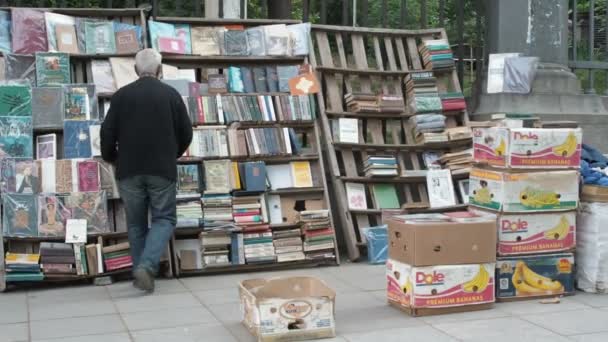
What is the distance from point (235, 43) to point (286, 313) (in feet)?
12.3

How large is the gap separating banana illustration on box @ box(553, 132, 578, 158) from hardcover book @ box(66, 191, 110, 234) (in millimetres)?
3738

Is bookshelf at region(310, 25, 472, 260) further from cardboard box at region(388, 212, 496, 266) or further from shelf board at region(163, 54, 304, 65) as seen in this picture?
cardboard box at region(388, 212, 496, 266)

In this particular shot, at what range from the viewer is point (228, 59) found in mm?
7527

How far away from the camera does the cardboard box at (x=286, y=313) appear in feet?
14.9

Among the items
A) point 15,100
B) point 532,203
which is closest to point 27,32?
point 15,100

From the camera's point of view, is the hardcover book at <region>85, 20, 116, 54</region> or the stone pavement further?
the hardcover book at <region>85, 20, 116, 54</region>

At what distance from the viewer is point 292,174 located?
730cm

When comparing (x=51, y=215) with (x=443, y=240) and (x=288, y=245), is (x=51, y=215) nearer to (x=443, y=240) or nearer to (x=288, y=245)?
(x=288, y=245)

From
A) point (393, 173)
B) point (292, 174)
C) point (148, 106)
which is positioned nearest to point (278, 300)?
point (148, 106)

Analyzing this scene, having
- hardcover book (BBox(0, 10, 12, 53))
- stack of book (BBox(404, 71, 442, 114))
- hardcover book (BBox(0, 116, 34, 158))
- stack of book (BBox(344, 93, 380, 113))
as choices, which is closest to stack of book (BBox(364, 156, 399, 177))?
stack of book (BBox(344, 93, 380, 113))

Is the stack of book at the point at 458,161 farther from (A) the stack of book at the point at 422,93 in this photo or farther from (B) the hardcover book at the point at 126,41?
(B) the hardcover book at the point at 126,41

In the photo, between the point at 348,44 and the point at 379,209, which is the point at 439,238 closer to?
the point at 379,209

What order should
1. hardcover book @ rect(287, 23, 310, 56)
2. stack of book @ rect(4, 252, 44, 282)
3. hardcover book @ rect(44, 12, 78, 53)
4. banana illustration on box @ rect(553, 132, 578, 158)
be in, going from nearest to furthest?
banana illustration on box @ rect(553, 132, 578, 158) < stack of book @ rect(4, 252, 44, 282) < hardcover book @ rect(44, 12, 78, 53) < hardcover book @ rect(287, 23, 310, 56)

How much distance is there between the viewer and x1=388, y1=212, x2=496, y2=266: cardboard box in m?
5.21
